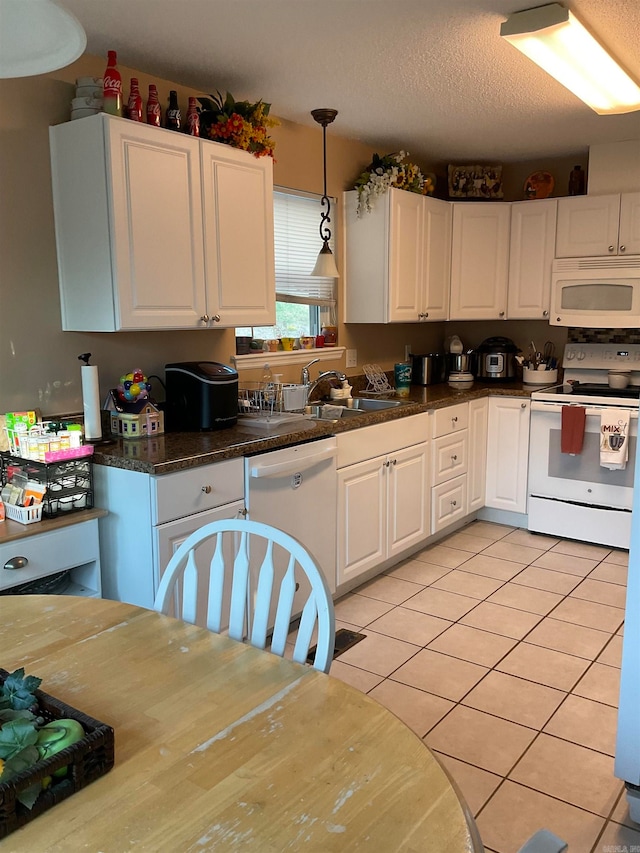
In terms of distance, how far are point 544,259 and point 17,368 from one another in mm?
3378

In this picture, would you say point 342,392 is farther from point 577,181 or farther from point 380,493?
point 577,181

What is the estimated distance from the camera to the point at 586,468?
13.4 ft

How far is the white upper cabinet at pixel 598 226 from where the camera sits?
13.8 ft

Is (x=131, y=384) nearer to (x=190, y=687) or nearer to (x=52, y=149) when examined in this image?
(x=52, y=149)

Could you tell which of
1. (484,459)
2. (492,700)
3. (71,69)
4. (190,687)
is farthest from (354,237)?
(190,687)

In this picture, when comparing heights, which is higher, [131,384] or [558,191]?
[558,191]

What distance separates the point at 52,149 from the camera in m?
2.62

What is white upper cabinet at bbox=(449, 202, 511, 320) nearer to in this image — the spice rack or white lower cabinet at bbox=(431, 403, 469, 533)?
white lower cabinet at bbox=(431, 403, 469, 533)

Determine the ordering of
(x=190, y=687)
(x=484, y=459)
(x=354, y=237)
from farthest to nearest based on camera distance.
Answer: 1. (x=484, y=459)
2. (x=354, y=237)
3. (x=190, y=687)

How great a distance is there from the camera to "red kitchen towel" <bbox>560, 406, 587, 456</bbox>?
13.2 feet

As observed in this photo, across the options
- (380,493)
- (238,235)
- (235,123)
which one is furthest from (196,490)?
(235,123)

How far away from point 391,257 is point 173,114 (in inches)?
64.3

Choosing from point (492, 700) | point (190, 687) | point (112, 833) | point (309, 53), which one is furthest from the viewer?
point (309, 53)

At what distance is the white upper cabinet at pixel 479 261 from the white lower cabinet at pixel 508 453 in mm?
684
